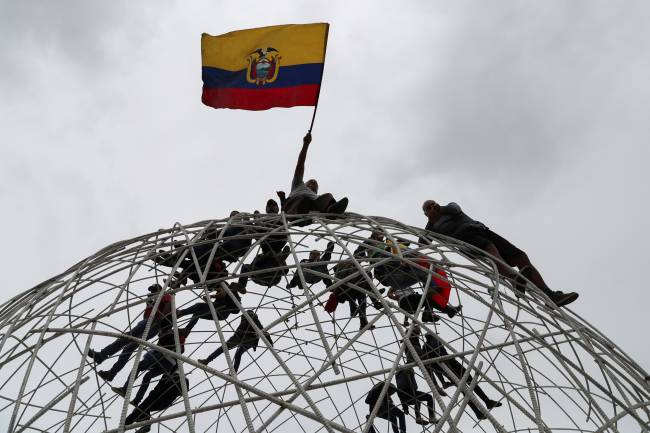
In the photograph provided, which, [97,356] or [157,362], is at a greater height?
[97,356]

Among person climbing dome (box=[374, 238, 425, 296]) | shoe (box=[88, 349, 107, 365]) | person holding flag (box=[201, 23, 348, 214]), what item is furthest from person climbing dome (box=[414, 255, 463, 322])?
shoe (box=[88, 349, 107, 365])

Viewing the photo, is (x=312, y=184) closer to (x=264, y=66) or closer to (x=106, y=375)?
(x=264, y=66)

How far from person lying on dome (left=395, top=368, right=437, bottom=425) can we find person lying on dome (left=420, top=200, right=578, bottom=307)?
240 centimetres

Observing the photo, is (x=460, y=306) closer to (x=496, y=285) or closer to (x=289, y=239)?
(x=496, y=285)

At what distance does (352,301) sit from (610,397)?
4.41 metres

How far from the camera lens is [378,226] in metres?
8.47

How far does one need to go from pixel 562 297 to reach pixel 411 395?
301 cm

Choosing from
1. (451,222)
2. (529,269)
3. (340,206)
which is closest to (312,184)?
(340,206)

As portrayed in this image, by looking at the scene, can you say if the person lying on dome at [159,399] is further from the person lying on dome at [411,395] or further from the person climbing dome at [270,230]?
the person lying on dome at [411,395]

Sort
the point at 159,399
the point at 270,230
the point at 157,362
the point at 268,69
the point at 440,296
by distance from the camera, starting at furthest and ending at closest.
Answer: the point at 268,69
the point at 159,399
the point at 440,296
the point at 157,362
the point at 270,230

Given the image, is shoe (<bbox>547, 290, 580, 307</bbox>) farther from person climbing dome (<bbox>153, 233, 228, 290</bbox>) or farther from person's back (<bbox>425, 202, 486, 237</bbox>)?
person climbing dome (<bbox>153, 233, 228, 290</bbox>)

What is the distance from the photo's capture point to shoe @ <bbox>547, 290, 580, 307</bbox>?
8.61 meters

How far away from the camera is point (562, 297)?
8.66m

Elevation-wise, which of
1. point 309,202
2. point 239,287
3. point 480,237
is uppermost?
point 309,202
